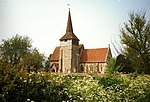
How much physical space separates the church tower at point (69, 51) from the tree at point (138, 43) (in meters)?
26.0

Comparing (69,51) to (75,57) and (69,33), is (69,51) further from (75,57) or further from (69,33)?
(69,33)

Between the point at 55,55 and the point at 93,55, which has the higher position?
the point at 55,55

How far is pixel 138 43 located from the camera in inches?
571

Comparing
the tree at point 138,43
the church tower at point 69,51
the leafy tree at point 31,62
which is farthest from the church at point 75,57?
the tree at point 138,43

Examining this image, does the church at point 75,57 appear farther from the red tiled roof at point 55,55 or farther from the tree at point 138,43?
the tree at point 138,43

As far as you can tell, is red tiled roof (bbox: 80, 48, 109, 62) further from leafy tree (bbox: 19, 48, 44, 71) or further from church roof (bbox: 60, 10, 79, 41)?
leafy tree (bbox: 19, 48, 44, 71)

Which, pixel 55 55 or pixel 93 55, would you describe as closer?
pixel 93 55

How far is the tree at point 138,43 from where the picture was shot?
47.6ft

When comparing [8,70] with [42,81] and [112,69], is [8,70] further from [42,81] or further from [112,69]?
[112,69]

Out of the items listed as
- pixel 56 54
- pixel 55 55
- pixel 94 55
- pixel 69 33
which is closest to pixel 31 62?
pixel 69 33

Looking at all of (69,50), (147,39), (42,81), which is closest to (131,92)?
(42,81)

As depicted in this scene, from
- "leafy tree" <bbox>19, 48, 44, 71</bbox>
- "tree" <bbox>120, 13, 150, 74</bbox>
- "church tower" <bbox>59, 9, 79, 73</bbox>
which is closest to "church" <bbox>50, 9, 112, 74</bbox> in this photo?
"church tower" <bbox>59, 9, 79, 73</bbox>

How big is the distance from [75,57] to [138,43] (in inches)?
1120

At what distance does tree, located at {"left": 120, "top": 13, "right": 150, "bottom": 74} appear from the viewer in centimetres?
1450
